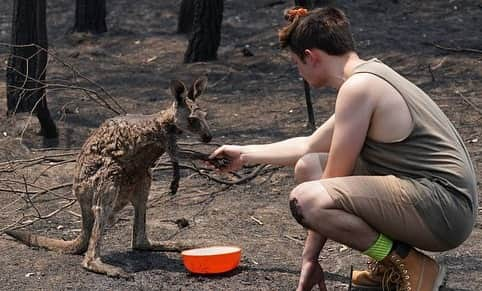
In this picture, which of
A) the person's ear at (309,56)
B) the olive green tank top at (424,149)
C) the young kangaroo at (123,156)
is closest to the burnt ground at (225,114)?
the young kangaroo at (123,156)

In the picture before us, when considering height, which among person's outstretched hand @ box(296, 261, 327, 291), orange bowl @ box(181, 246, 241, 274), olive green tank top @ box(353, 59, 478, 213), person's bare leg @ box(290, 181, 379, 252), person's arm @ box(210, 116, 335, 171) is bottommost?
orange bowl @ box(181, 246, 241, 274)

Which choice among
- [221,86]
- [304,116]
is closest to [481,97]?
[304,116]

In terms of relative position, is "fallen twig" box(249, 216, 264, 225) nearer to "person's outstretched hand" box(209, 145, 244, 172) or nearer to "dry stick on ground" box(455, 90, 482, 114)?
"person's outstretched hand" box(209, 145, 244, 172)

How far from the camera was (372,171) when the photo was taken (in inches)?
148

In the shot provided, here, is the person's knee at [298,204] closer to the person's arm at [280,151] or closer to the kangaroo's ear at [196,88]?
the person's arm at [280,151]

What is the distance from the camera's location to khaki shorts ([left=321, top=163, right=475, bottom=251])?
3.58 m

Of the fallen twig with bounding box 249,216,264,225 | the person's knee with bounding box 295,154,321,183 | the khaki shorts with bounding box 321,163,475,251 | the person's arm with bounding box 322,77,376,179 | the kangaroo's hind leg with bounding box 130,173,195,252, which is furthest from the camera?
the fallen twig with bounding box 249,216,264,225

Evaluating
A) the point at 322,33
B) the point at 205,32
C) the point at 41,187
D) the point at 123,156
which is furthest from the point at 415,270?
the point at 205,32

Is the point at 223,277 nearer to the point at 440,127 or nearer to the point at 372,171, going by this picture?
the point at 372,171

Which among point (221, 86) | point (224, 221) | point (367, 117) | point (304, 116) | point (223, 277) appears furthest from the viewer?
point (221, 86)

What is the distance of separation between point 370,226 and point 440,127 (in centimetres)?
48

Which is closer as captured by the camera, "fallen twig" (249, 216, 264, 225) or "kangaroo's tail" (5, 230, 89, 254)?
"kangaroo's tail" (5, 230, 89, 254)

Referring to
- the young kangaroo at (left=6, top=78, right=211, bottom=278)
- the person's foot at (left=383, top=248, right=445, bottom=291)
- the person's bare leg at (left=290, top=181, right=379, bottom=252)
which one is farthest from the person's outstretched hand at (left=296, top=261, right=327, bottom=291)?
the young kangaroo at (left=6, top=78, right=211, bottom=278)

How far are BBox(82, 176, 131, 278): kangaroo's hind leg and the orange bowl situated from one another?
1.10ft
